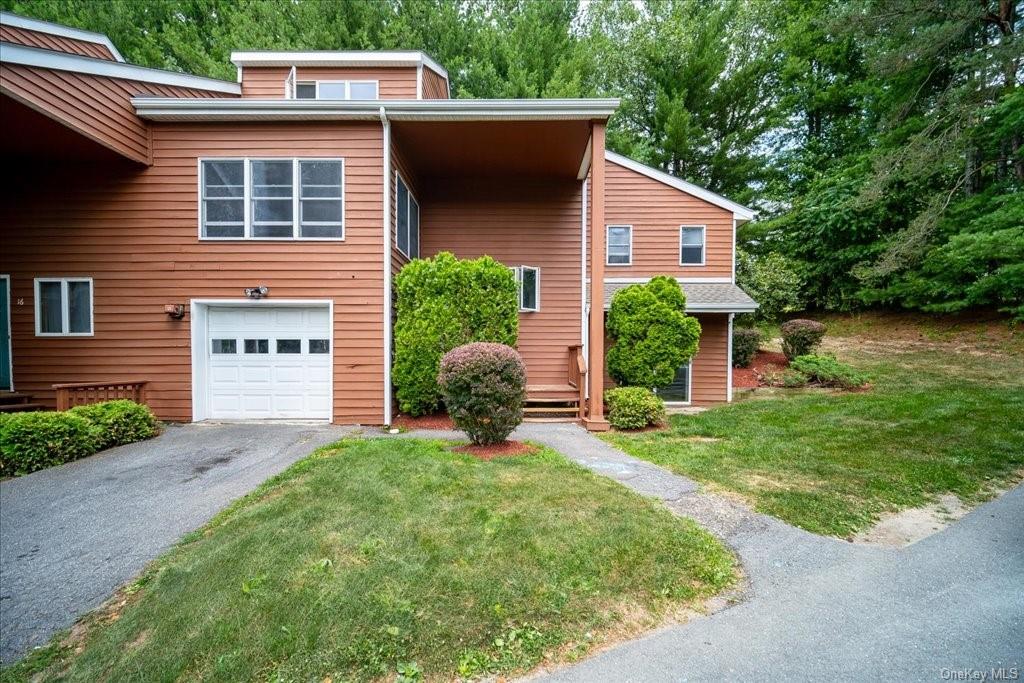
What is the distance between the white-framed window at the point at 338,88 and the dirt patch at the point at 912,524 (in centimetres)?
1248

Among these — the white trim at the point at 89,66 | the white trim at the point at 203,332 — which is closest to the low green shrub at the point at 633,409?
the white trim at the point at 203,332

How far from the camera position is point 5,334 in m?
7.73

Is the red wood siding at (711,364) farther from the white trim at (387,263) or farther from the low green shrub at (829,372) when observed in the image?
the white trim at (387,263)

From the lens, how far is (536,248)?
1049 centimetres

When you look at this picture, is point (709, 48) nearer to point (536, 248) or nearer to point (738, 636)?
point (536, 248)

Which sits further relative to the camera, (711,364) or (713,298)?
(711,364)

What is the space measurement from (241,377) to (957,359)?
1780cm

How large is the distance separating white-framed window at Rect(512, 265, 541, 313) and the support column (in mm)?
2799

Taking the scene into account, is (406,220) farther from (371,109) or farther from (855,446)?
(855,446)

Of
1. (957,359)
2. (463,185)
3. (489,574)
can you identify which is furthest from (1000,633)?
(957,359)

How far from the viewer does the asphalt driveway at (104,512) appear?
2939mm

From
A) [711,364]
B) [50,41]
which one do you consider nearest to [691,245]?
[711,364]

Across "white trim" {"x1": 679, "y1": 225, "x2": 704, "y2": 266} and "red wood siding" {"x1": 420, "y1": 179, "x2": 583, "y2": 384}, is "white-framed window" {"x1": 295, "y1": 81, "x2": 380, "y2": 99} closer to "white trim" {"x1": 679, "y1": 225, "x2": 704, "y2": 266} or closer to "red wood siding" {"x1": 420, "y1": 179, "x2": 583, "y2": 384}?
"red wood siding" {"x1": 420, "y1": 179, "x2": 583, "y2": 384}

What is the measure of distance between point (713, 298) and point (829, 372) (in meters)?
3.44
